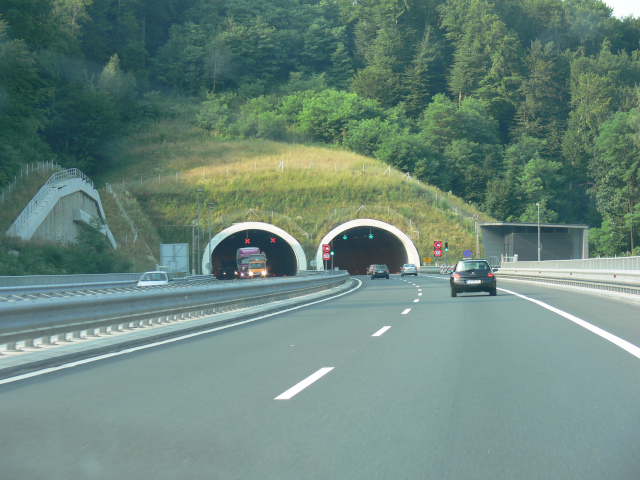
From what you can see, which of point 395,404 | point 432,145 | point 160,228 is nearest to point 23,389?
point 395,404

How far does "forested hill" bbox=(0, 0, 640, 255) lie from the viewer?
87875mm

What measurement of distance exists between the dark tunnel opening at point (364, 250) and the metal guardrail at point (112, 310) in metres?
53.7

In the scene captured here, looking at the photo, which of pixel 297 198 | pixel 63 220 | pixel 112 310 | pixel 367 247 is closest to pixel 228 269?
pixel 297 198

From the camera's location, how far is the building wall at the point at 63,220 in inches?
1615

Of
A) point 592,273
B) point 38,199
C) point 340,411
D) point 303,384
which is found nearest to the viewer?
point 340,411

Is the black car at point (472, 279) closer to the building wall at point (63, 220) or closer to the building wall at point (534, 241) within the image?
the building wall at point (63, 220)

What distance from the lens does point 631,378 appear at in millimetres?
7680

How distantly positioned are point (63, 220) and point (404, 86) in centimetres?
7494

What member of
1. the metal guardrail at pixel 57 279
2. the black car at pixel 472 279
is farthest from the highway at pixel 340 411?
the metal guardrail at pixel 57 279

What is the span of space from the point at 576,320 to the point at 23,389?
10.9 metres

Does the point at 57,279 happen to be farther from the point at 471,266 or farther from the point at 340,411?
the point at 340,411

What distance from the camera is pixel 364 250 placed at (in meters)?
84.8

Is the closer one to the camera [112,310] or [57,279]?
[112,310]

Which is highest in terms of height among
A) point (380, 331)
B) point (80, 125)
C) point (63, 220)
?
point (80, 125)
